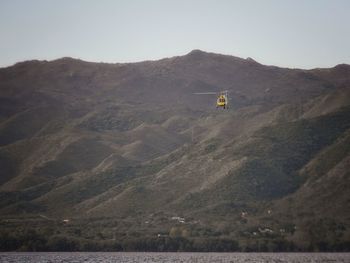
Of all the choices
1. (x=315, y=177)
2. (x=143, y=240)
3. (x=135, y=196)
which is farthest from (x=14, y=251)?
(x=315, y=177)

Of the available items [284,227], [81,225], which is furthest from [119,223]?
[284,227]

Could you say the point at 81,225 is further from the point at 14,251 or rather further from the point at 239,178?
the point at 239,178

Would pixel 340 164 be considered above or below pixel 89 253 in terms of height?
above

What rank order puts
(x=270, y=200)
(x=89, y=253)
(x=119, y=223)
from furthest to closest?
1. (x=270, y=200)
2. (x=119, y=223)
3. (x=89, y=253)

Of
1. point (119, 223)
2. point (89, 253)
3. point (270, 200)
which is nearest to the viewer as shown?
point (89, 253)

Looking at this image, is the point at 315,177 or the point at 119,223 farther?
the point at 315,177

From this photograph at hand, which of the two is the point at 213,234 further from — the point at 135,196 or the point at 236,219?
the point at 135,196
